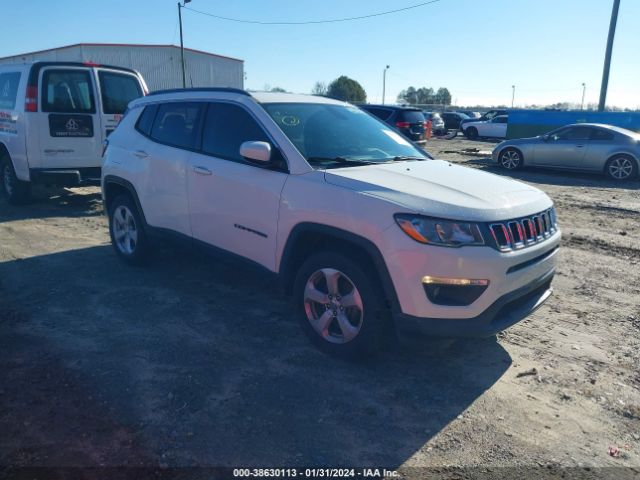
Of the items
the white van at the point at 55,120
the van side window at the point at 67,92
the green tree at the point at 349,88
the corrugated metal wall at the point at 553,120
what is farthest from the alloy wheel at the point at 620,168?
the green tree at the point at 349,88

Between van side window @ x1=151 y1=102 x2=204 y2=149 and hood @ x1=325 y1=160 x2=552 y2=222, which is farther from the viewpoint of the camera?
van side window @ x1=151 y1=102 x2=204 y2=149

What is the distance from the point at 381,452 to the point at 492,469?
1.91ft

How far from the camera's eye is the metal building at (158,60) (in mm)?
39344

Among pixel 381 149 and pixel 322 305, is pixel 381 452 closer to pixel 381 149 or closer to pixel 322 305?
pixel 322 305

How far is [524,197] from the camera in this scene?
3576 millimetres

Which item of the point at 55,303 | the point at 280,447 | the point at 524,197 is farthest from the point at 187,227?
the point at 524,197

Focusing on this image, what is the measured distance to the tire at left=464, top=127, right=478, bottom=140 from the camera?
30438mm

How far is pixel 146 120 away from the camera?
5406 mm

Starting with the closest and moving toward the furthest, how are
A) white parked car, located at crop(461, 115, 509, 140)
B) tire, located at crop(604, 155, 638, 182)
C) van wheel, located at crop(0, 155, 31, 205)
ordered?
van wheel, located at crop(0, 155, 31, 205), tire, located at crop(604, 155, 638, 182), white parked car, located at crop(461, 115, 509, 140)

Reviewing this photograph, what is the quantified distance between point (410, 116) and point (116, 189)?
11.6 metres

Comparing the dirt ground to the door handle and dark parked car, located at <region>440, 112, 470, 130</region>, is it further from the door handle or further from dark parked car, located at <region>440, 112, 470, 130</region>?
dark parked car, located at <region>440, 112, 470, 130</region>

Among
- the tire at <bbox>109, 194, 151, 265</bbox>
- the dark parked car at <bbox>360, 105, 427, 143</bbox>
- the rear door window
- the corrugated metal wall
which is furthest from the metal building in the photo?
the tire at <bbox>109, 194, 151, 265</bbox>

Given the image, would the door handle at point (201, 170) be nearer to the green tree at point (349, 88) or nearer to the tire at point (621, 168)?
the tire at point (621, 168)

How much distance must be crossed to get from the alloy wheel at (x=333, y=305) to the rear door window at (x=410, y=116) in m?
12.7
